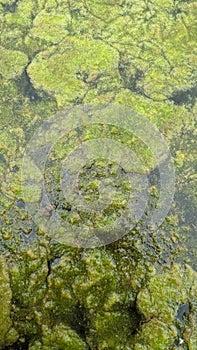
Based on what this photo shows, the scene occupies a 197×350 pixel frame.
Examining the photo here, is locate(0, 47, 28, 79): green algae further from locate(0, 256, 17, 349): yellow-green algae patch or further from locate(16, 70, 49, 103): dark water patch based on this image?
locate(0, 256, 17, 349): yellow-green algae patch

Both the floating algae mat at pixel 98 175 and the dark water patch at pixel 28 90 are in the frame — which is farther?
the dark water patch at pixel 28 90

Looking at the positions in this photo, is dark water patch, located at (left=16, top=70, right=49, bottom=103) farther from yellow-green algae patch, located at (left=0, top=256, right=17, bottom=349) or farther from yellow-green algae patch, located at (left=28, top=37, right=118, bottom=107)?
yellow-green algae patch, located at (left=0, top=256, right=17, bottom=349)

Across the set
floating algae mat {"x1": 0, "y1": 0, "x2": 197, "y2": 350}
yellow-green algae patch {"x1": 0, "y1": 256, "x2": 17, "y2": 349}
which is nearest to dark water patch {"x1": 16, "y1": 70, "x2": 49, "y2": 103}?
floating algae mat {"x1": 0, "y1": 0, "x2": 197, "y2": 350}

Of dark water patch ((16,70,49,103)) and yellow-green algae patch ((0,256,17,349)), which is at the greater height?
dark water patch ((16,70,49,103))

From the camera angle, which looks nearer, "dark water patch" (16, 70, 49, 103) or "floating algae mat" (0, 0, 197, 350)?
"floating algae mat" (0, 0, 197, 350)

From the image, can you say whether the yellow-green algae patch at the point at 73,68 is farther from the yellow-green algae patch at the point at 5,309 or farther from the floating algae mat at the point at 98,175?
the yellow-green algae patch at the point at 5,309

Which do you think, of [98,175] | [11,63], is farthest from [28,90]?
[98,175]

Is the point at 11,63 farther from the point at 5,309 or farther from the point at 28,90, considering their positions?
the point at 5,309

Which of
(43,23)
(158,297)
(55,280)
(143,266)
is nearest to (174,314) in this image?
(158,297)

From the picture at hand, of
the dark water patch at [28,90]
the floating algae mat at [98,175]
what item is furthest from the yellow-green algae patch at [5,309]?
the dark water patch at [28,90]
